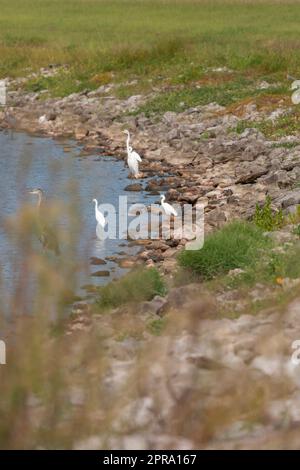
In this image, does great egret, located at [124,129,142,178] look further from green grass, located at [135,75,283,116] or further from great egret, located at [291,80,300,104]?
green grass, located at [135,75,283,116]

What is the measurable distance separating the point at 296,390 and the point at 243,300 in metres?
3.47

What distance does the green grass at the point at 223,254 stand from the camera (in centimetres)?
1320

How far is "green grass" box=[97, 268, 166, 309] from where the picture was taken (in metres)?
12.4

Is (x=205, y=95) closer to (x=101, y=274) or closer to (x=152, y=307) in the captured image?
(x=101, y=274)

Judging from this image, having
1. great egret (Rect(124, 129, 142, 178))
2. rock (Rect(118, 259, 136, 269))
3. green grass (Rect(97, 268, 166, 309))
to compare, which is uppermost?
green grass (Rect(97, 268, 166, 309))

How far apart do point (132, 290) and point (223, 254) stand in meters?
1.49

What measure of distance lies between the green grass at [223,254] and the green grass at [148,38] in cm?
1844

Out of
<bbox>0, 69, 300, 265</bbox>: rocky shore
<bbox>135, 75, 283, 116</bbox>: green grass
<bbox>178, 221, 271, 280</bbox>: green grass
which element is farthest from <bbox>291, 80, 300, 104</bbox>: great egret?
<bbox>178, 221, 271, 280</bbox>: green grass

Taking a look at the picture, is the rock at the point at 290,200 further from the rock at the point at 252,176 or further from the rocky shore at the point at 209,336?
the rock at the point at 252,176

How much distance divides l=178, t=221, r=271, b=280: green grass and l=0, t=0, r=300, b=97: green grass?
1844 centimetres

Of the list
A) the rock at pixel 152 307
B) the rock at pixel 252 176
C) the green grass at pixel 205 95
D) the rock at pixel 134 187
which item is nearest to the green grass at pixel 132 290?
the rock at pixel 152 307

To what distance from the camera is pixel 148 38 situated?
145 feet

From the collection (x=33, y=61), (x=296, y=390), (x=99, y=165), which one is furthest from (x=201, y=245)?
(x=33, y=61)

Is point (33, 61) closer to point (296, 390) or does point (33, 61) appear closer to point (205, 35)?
point (205, 35)
